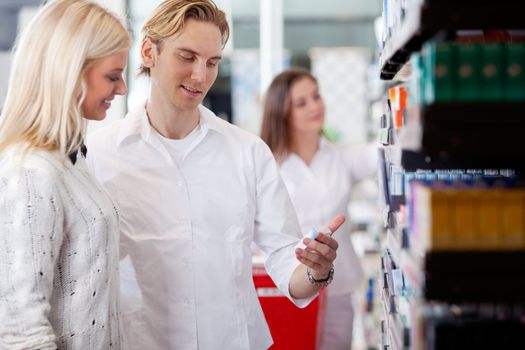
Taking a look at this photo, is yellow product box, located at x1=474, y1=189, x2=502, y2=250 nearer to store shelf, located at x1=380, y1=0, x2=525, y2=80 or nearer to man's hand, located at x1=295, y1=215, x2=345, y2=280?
store shelf, located at x1=380, y1=0, x2=525, y2=80

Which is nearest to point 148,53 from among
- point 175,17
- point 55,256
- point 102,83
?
point 175,17

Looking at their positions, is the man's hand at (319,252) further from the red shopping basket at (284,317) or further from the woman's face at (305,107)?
the woman's face at (305,107)

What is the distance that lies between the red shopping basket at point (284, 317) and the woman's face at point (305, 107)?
3.59ft

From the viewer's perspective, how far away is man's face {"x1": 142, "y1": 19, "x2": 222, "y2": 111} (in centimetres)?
237

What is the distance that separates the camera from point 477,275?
4.41 feet

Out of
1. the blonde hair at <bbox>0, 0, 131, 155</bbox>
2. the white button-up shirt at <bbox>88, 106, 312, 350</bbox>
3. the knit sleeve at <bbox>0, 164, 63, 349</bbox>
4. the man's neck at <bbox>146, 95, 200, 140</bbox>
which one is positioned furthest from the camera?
the man's neck at <bbox>146, 95, 200, 140</bbox>

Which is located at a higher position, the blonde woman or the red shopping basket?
the blonde woman

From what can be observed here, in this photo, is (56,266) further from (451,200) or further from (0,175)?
(451,200)

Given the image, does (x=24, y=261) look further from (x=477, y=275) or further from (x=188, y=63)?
(x=477, y=275)

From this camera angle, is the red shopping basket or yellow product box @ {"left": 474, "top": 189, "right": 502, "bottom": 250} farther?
the red shopping basket

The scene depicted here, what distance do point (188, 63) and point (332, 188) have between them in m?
1.76

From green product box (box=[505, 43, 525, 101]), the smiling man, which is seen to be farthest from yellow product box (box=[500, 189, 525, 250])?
the smiling man

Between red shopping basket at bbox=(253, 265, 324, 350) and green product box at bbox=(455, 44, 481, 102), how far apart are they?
2.10 meters

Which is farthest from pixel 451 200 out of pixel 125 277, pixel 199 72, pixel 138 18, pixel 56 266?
pixel 138 18
